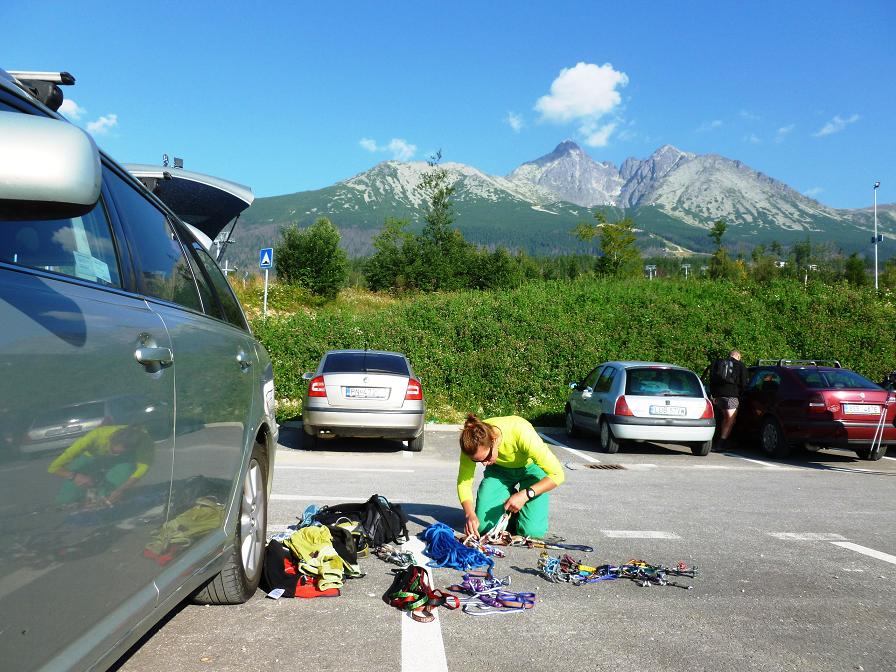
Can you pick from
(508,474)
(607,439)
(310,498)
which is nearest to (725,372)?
(607,439)

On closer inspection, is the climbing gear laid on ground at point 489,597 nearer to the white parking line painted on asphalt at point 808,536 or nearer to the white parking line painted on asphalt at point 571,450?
the white parking line painted on asphalt at point 808,536

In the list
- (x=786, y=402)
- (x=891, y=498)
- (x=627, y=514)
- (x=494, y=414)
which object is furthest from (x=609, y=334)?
(x=627, y=514)

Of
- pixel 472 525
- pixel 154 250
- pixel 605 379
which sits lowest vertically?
pixel 472 525

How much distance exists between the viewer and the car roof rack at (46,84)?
9.41 ft

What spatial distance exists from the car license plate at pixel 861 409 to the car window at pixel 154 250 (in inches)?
443

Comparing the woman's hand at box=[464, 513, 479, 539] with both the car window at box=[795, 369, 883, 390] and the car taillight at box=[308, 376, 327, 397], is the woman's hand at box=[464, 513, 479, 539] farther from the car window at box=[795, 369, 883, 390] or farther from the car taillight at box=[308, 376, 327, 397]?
the car window at box=[795, 369, 883, 390]

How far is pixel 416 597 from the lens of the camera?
4383 mm

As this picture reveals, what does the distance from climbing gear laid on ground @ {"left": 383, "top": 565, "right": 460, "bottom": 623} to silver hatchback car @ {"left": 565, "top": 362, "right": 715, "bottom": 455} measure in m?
8.76

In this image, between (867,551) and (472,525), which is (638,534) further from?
(867,551)

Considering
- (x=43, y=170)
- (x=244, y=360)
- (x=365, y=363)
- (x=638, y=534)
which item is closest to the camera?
(x=43, y=170)

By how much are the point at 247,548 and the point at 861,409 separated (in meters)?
10.9

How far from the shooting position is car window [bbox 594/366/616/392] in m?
13.6

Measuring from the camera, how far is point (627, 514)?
7453mm

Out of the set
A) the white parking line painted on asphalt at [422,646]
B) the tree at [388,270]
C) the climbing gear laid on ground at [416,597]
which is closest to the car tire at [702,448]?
the climbing gear laid on ground at [416,597]
